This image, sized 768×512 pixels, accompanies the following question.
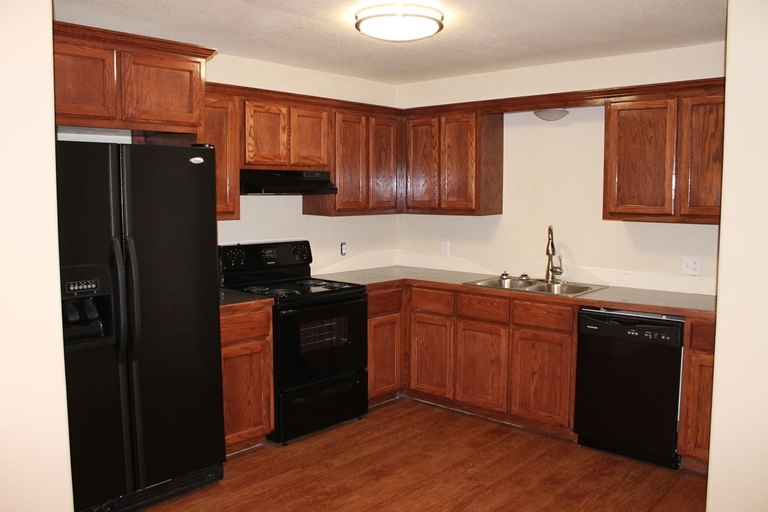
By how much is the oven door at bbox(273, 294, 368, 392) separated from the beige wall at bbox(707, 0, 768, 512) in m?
2.43

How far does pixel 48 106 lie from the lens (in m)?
2.13

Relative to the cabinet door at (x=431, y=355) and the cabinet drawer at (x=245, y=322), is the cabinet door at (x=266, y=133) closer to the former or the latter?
the cabinet drawer at (x=245, y=322)

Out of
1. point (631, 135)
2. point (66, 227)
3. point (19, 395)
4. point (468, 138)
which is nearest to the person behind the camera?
point (19, 395)

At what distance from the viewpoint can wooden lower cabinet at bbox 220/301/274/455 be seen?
143 inches

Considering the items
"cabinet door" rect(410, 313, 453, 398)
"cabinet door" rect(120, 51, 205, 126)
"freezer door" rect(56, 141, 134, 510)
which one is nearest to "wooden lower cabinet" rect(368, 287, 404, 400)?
"cabinet door" rect(410, 313, 453, 398)

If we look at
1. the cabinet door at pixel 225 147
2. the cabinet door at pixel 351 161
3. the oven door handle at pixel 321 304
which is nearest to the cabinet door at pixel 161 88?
the cabinet door at pixel 225 147

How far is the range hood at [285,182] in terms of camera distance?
4.00 metres

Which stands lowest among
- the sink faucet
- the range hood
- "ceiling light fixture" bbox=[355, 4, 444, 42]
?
the sink faucet

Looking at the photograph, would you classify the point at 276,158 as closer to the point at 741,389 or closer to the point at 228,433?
the point at 228,433

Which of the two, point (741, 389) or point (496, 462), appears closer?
point (741, 389)

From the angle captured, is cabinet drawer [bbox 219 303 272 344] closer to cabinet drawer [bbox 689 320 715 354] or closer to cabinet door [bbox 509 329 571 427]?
cabinet door [bbox 509 329 571 427]

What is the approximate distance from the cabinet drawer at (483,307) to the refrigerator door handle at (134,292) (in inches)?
86.2

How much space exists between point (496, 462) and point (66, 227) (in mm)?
2565

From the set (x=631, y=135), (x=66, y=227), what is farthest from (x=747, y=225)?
(x=66, y=227)
